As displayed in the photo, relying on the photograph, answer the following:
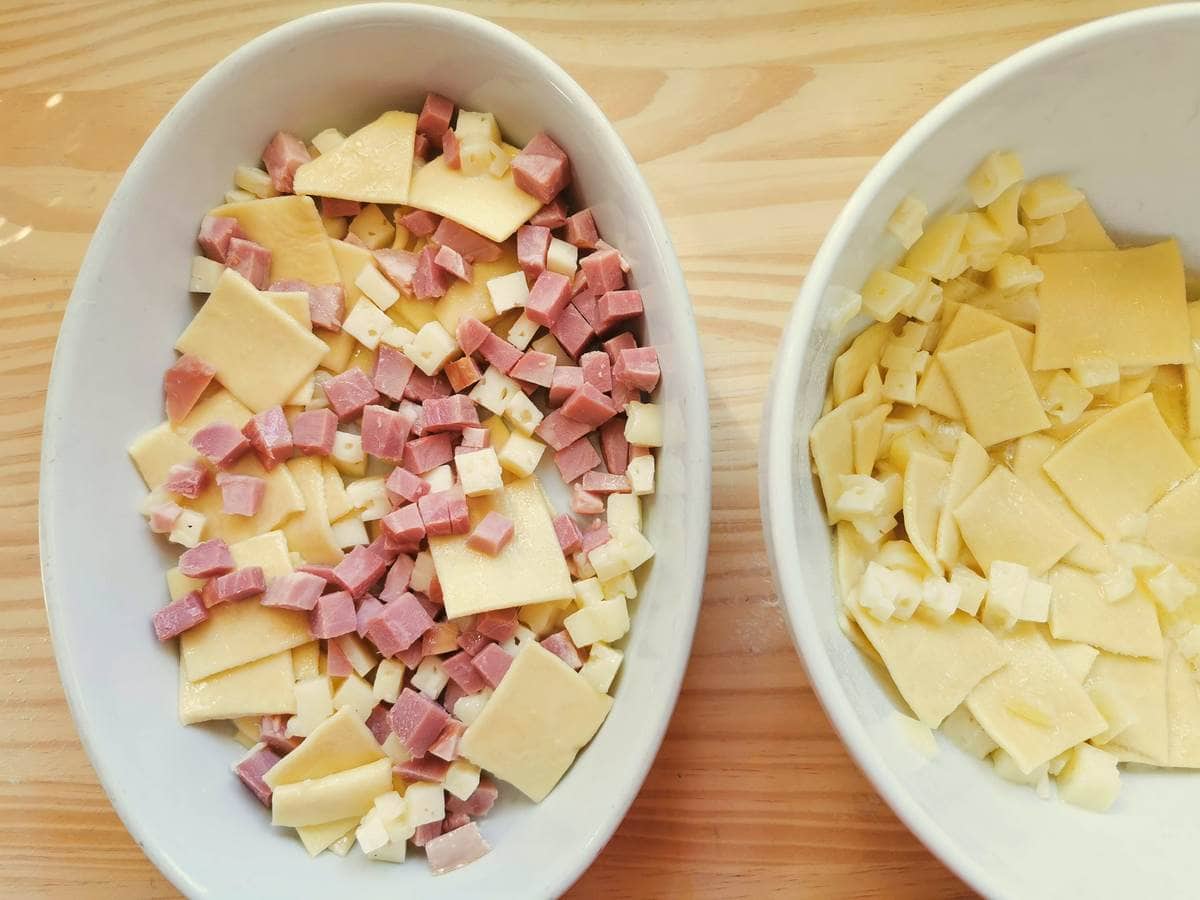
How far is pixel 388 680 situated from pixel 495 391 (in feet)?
1.10

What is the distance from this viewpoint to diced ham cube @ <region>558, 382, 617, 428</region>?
104 cm

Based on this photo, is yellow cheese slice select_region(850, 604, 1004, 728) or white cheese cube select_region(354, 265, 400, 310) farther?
white cheese cube select_region(354, 265, 400, 310)

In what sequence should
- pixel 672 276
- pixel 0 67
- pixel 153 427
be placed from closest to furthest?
pixel 672 276 → pixel 153 427 → pixel 0 67

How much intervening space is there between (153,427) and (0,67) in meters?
0.54

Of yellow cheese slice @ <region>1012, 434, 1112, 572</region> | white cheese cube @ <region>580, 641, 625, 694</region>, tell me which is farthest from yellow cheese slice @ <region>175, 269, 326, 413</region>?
yellow cheese slice @ <region>1012, 434, 1112, 572</region>

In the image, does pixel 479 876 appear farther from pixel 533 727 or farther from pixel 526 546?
pixel 526 546

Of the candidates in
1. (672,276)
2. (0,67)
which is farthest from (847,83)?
(0,67)

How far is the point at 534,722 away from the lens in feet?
3.38

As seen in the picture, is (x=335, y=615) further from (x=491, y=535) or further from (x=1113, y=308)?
(x=1113, y=308)

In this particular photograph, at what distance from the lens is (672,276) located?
0.97 metres

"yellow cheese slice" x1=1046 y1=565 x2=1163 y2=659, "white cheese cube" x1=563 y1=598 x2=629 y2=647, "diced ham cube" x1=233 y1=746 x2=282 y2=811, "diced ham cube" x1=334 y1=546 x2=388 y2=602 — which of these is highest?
"diced ham cube" x1=334 y1=546 x2=388 y2=602

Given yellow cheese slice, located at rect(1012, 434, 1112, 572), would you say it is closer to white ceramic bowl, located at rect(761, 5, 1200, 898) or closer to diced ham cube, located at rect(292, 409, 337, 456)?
white ceramic bowl, located at rect(761, 5, 1200, 898)

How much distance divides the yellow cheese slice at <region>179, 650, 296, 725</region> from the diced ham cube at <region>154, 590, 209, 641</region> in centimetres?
6

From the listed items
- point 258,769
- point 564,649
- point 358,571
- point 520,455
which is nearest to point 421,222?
point 520,455
